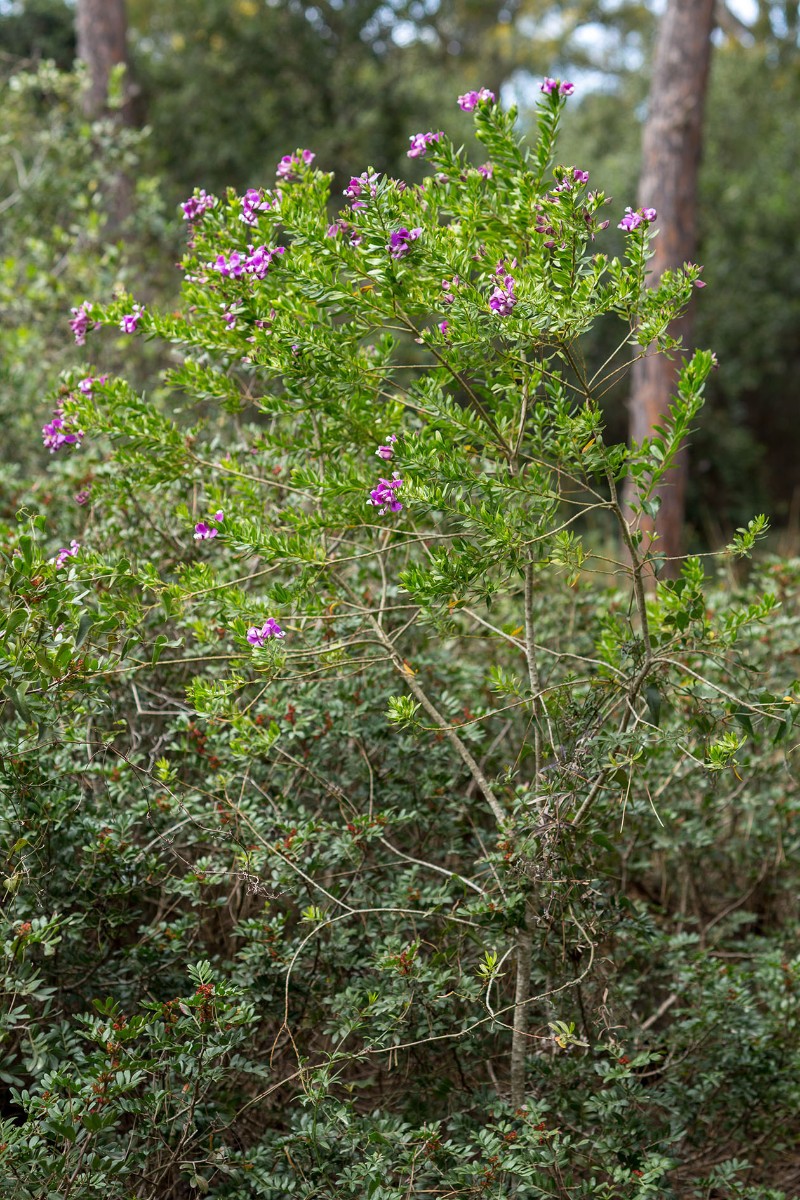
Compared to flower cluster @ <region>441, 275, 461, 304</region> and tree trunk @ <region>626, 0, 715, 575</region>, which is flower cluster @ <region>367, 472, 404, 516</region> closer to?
flower cluster @ <region>441, 275, 461, 304</region>

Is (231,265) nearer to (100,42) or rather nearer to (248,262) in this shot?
(248,262)

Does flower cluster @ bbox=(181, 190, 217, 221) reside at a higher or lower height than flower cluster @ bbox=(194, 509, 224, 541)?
higher

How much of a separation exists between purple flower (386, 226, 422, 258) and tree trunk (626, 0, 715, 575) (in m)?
5.41

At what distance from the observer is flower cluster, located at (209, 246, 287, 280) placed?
2266 mm

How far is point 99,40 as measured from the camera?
819 centimetres

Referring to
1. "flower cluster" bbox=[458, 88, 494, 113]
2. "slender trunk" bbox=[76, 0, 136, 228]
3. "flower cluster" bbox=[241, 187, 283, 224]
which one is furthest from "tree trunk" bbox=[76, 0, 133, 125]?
"flower cluster" bbox=[458, 88, 494, 113]

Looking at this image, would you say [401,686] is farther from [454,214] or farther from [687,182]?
[687,182]

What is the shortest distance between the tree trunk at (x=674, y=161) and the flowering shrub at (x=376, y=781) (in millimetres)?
4827

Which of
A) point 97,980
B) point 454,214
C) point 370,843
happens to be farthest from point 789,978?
point 454,214

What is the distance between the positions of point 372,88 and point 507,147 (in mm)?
8989

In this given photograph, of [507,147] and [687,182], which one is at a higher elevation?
[687,182]

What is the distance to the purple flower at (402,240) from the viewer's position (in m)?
2.03

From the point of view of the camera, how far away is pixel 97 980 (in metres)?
2.44

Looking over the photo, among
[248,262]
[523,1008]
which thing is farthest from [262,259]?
[523,1008]
